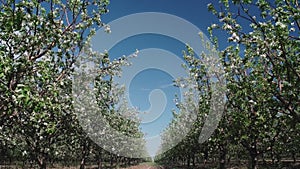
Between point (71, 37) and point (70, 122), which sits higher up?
point (71, 37)

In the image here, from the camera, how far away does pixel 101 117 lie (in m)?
25.9

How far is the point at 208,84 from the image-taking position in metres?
21.9

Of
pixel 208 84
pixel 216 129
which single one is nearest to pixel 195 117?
pixel 216 129

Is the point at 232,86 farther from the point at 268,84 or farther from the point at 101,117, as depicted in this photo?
the point at 101,117

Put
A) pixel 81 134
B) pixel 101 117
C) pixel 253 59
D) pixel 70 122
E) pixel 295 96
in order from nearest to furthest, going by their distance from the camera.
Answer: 1. pixel 295 96
2. pixel 253 59
3. pixel 70 122
4. pixel 81 134
5. pixel 101 117

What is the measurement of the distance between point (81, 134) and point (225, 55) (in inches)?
495

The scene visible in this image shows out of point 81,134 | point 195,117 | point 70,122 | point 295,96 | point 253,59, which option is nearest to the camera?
point 295,96

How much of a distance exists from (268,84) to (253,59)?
Result: 9.46 ft

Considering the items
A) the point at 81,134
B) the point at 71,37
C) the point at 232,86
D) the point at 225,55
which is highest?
the point at 225,55

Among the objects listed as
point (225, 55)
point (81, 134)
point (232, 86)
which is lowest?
point (81, 134)

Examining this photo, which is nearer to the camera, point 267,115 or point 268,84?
point 268,84

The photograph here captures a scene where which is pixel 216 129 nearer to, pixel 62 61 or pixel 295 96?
pixel 295 96

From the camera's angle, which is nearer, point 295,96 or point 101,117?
point 295,96

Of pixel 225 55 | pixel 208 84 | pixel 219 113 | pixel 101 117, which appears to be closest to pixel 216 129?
pixel 219 113
